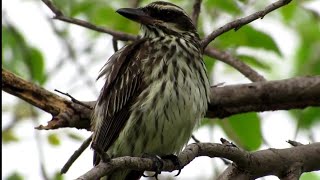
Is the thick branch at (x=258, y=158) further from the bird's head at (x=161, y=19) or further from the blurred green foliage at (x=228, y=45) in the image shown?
the bird's head at (x=161, y=19)

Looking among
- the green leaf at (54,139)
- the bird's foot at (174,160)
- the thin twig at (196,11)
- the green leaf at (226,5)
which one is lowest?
the bird's foot at (174,160)

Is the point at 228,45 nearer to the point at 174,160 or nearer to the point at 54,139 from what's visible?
the point at 174,160

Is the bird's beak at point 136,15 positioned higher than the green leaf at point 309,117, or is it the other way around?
the bird's beak at point 136,15

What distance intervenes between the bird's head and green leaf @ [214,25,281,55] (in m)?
0.22

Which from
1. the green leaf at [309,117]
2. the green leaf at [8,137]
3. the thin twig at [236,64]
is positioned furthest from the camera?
the green leaf at [8,137]

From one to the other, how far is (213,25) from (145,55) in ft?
4.43

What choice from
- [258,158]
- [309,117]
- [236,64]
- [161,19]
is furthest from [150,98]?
[309,117]

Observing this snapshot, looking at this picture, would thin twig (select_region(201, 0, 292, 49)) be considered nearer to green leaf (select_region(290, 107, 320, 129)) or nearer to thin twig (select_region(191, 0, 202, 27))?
thin twig (select_region(191, 0, 202, 27))

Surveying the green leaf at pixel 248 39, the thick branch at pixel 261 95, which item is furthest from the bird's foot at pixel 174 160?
the green leaf at pixel 248 39

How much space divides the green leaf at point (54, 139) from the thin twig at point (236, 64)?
192 cm

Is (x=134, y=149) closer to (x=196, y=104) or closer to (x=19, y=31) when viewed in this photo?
(x=196, y=104)

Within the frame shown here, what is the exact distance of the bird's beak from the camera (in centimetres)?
528

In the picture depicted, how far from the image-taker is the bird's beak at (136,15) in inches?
208

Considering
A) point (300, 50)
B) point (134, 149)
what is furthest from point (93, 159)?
point (300, 50)
